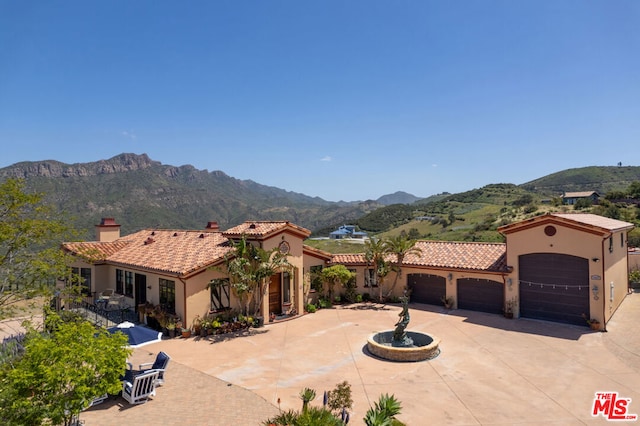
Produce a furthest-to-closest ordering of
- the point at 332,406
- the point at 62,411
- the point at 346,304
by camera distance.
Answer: the point at 346,304
the point at 332,406
the point at 62,411

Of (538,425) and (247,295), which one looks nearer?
(538,425)

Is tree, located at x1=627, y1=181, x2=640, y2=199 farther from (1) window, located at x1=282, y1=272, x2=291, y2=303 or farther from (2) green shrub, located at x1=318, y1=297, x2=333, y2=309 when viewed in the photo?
(1) window, located at x1=282, y1=272, x2=291, y2=303

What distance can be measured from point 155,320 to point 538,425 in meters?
18.6

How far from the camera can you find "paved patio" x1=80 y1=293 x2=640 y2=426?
11961 millimetres

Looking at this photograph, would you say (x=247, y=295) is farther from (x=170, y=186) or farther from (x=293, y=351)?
(x=170, y=186)

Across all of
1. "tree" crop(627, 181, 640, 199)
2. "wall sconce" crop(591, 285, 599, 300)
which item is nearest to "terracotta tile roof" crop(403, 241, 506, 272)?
"wall sconce" crop(591, 285, 599, 300)

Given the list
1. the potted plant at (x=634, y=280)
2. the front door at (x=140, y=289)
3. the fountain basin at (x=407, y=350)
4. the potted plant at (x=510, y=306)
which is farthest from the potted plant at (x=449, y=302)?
the front door at (x=140, y=289)

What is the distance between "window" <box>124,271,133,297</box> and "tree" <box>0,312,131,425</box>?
14.9 meters

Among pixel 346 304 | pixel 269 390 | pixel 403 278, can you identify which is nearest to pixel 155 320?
pixel 269 390

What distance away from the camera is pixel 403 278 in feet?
90.6

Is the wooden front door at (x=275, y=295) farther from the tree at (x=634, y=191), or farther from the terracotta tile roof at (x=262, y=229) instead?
the tree at (x=634, y=191)

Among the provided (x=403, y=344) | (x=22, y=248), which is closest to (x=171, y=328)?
(x=22, y=248)

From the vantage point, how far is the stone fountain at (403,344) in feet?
53.6

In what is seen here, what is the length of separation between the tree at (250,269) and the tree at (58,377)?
1021cm
